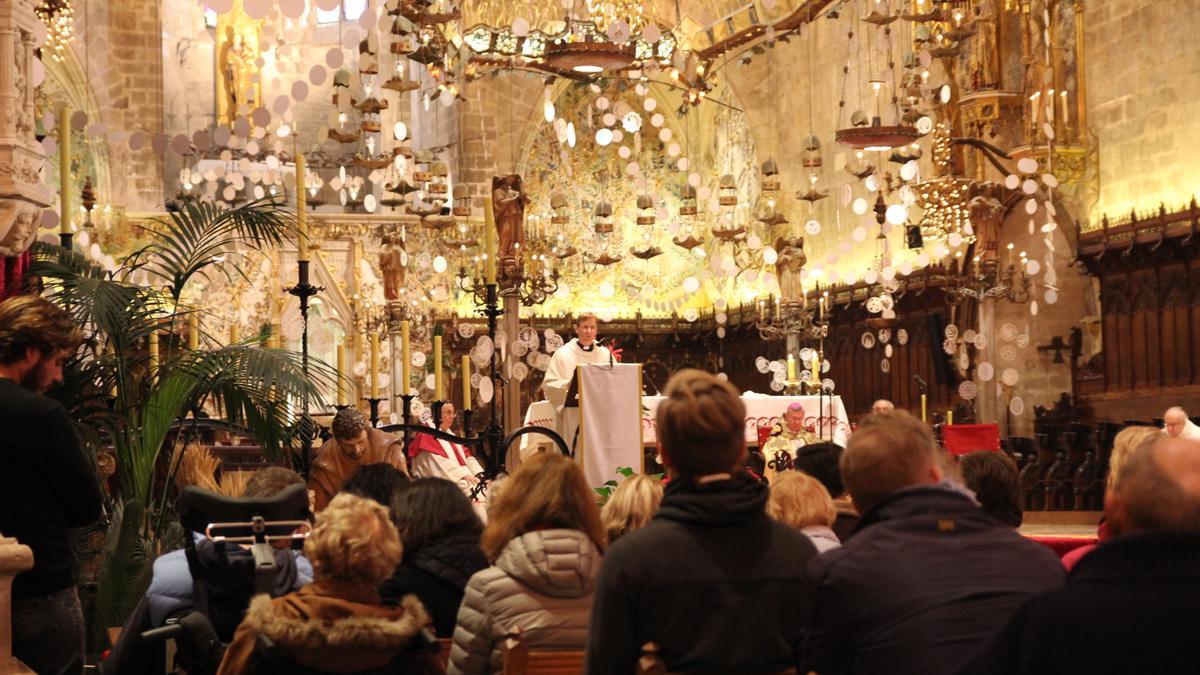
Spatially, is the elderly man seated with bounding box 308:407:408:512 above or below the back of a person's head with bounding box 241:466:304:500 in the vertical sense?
below

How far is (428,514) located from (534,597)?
67 centimetres

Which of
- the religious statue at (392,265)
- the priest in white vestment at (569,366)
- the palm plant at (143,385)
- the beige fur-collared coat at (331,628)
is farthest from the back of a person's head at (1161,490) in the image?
the religious statue at (392,265)

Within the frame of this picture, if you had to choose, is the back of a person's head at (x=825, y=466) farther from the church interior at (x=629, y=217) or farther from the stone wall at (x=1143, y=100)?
the stone wall at (x=1143, y=100)

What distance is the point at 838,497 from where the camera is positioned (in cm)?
560

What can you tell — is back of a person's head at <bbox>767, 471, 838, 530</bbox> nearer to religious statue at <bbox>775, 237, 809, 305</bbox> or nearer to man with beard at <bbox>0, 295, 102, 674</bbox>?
man with beard at <bbox>0, 295, 102, 674</bbox>

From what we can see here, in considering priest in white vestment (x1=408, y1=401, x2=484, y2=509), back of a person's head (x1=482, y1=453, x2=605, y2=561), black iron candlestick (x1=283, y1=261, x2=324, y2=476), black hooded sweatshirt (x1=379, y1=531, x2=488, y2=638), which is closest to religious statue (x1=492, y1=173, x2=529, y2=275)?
priest in white vestment (x1=408, y1=401, x2=484, y2=509)

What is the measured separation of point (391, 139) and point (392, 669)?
21.6 m

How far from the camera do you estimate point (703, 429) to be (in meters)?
3.19

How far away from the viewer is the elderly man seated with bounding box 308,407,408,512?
7.06m

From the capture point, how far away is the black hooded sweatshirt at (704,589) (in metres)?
Result: 3.11

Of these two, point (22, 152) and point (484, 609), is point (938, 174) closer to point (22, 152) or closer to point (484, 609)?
point (22, 152)

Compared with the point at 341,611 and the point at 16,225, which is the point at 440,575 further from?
the point at 16,225

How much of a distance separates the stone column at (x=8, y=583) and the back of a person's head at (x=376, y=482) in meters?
1.34

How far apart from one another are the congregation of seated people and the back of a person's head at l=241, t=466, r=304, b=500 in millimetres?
774
